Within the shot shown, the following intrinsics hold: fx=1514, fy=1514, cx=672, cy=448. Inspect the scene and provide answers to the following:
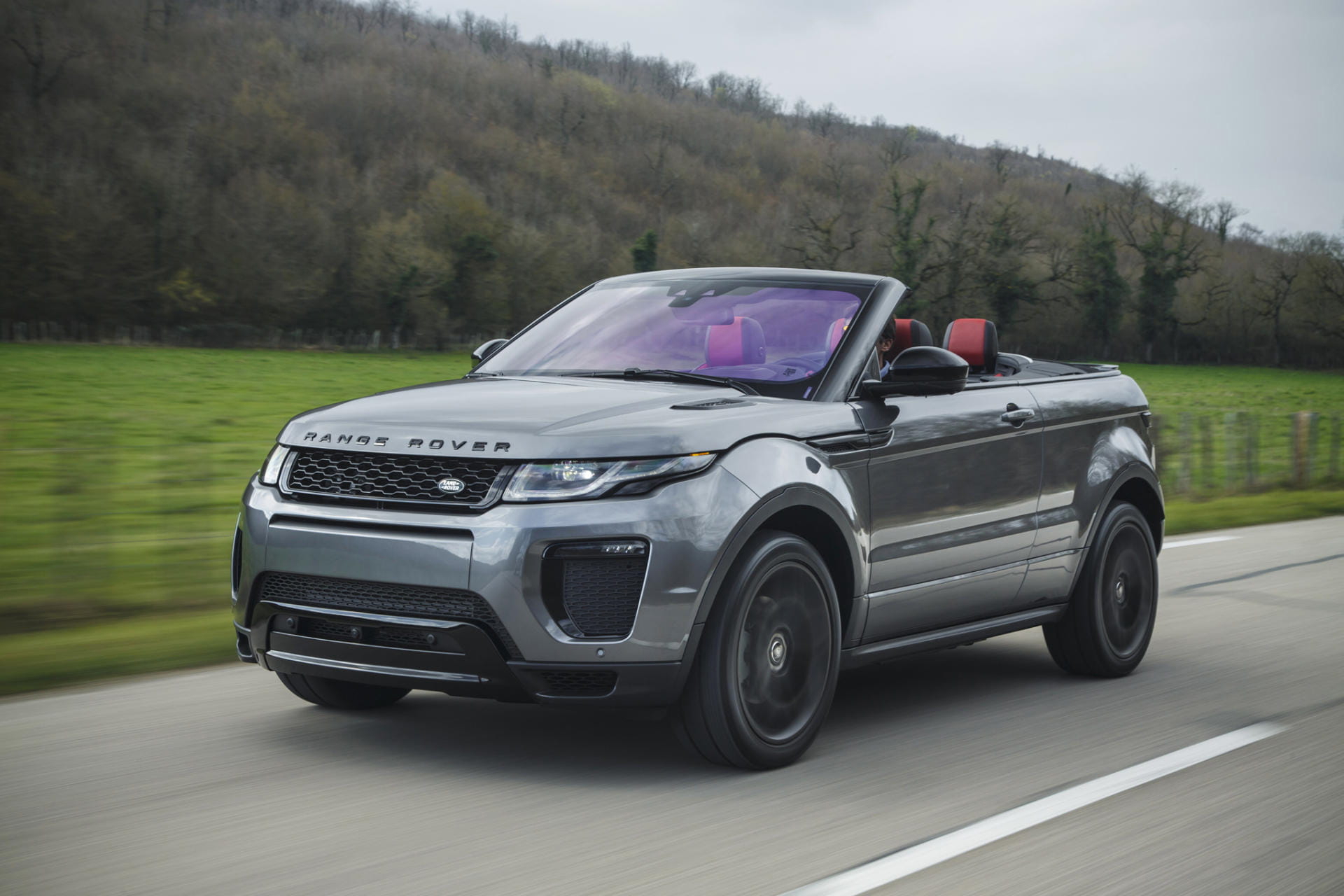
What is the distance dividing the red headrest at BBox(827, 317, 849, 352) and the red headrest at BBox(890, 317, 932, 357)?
3.41 feet

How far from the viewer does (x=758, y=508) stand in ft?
15.3

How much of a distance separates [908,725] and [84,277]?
94650mm

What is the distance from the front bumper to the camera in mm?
4328

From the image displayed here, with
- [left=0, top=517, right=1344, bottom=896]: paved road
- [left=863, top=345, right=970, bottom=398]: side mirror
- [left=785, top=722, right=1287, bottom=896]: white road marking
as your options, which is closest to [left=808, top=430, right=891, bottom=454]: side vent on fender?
[left=863, top=345, right=970, bottom=398]: side mirror

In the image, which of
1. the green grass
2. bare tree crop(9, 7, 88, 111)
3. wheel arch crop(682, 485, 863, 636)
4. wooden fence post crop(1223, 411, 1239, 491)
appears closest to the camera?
wheel arch crop(682, 485, 863, 636)

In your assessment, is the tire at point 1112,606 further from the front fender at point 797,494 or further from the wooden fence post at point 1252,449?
the wooden fence post at point 1252,449

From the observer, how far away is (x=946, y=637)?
18.9 feet

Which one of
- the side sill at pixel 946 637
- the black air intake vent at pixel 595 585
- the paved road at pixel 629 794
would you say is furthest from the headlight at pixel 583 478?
the side sill at pixel 946 637

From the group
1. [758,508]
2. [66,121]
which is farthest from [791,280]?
[66,121]

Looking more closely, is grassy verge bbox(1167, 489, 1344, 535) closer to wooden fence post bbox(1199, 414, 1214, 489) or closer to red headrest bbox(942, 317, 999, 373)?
wooden fence post bbox(1199, 414, 1214, 489)

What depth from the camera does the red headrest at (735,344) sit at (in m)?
5.49

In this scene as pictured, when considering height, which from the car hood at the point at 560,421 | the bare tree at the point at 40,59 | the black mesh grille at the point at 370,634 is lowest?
the black mesh grille at the point at 370,634

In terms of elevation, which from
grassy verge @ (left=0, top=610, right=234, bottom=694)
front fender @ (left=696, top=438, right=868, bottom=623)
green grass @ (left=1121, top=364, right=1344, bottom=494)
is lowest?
green grass @ (left=1121, top=364, right=1344, bottom=494)

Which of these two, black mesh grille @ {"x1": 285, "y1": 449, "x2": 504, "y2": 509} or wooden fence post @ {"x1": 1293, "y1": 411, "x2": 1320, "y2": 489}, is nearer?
black mesh grille @ {"x1": 285, "y1": 449, "x2": 504, "y2": 509}
